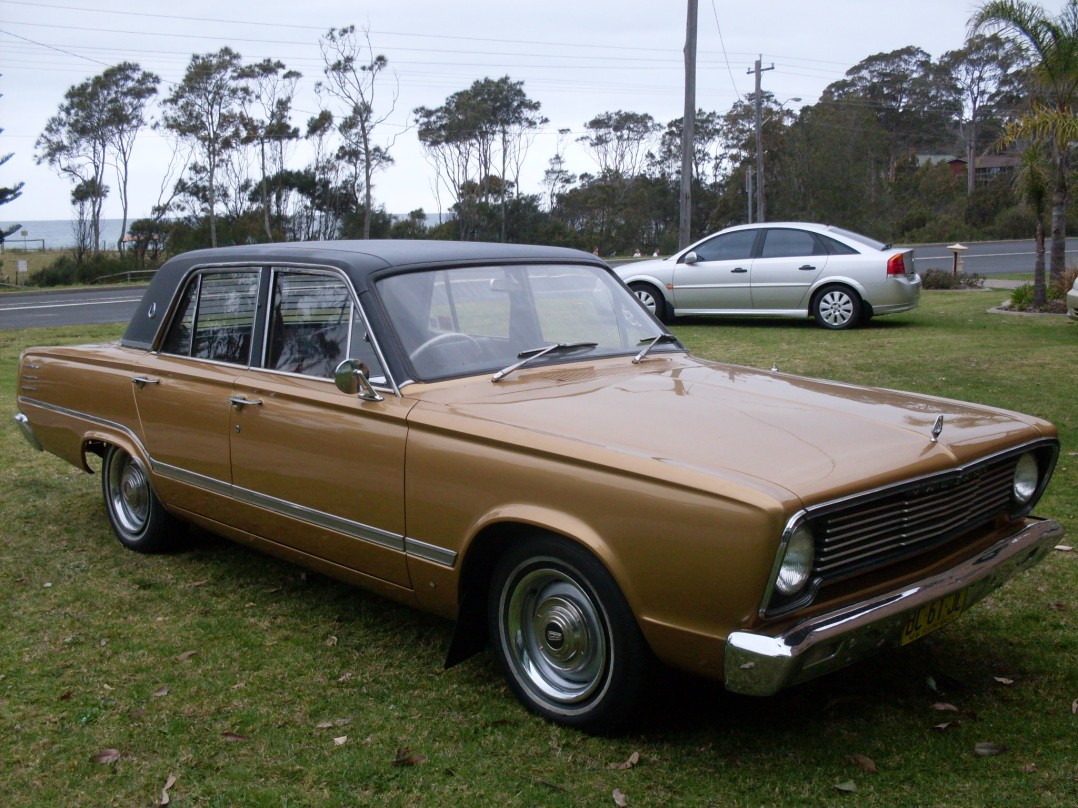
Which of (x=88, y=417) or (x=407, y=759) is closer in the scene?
(x=407, y=759)

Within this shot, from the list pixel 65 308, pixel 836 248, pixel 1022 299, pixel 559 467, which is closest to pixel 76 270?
pixel 65 308

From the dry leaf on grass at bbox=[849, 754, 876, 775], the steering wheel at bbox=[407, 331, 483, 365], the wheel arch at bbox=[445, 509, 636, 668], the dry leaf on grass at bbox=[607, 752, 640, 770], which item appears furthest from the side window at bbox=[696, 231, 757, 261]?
the dry leaf on grass at bbox=[607, 752, 640, 770]

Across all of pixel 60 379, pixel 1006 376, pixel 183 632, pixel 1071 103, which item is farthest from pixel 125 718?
pixel 1071 103

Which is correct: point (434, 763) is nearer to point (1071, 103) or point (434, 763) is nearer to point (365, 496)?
point (365, 496)

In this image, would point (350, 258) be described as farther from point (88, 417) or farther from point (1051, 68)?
point (1051, 68)

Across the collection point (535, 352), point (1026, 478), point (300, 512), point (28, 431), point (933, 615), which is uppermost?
point (535, 352)

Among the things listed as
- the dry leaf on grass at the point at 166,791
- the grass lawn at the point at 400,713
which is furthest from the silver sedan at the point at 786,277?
the dry leaf on grass at the point at 166,791

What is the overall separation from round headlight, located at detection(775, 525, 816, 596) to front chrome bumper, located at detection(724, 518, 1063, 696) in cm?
11

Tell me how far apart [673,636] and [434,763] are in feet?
2.96

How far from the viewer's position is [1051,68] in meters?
15.4

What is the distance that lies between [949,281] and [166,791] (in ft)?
68.6

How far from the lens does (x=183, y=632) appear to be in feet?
14.8

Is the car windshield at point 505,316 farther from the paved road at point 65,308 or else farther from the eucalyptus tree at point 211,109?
the eucalyptus tree at point 211,109

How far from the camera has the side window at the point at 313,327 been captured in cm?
425
